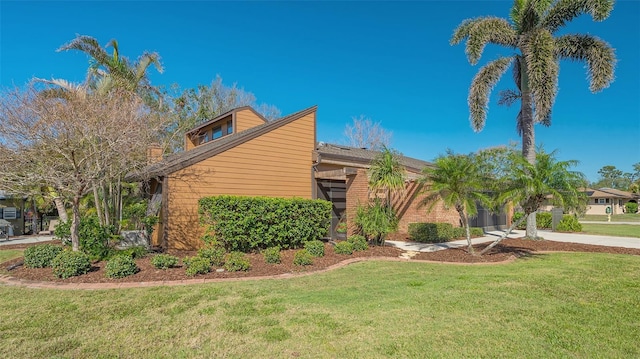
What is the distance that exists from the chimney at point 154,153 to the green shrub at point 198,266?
4204 mm

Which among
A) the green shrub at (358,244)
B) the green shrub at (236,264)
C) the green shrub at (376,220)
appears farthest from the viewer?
the green shrub at (376,220)

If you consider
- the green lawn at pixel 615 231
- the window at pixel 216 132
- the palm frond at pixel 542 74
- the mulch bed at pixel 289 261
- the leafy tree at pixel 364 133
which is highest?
the leafy tree at pixel 364 133

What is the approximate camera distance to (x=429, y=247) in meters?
11.7

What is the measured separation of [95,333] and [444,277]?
19.2 ft

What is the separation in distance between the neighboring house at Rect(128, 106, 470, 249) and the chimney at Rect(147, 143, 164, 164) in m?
0.07

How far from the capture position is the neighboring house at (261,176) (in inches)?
395

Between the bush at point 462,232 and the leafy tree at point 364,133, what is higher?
the leafy tree at point 364,133

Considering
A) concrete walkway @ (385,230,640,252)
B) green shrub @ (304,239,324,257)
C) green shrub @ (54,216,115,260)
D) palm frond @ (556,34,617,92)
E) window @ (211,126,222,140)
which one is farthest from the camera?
window @ (211,126,222,140)

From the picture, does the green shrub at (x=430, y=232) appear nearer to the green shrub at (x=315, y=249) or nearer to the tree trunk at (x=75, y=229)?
the green shrub at (x=315, y=249)

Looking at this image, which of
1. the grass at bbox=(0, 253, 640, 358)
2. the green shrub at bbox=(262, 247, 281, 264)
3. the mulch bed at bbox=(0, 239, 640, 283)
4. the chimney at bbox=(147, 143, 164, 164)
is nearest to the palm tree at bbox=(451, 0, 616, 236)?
the mulch bed at bbox=(0, 239, 640, 283)

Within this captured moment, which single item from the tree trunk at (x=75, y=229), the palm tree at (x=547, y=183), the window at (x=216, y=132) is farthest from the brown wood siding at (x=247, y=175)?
the palm tree at (x=547, y=183)

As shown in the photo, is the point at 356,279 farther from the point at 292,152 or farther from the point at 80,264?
the point at 292,152

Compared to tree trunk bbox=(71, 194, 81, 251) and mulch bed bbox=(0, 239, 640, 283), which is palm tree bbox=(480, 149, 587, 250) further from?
tree trunk bbox=(71, 194, 81, 251)

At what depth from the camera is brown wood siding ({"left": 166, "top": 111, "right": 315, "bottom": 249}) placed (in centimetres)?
1004
